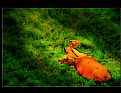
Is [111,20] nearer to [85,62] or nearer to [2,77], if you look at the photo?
[85,62]

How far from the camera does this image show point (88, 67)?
5.98 metres

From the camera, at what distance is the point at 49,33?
21.7ft

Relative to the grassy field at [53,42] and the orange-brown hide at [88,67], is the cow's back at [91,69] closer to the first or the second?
the orange-brown hide at [88,67]

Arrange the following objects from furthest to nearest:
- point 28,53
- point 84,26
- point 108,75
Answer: point 84,26 < point 28,53 < point 108,75

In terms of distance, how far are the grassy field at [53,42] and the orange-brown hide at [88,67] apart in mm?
112

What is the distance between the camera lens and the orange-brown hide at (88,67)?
19.3 feet

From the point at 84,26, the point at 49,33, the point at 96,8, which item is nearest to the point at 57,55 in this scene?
the point at 49,33

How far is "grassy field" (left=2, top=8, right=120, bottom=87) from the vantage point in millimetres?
6027

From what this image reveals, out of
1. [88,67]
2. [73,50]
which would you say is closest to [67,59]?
[73,50]

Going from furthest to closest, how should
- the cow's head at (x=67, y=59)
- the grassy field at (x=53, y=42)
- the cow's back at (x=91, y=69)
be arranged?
1. the cow's head at (x=67, y=59)
2. the grassy field at (x=53, y=42)
3. the cow's back at (x=91, y=69)

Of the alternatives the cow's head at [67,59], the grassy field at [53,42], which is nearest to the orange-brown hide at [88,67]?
the cow's head at [67,59]

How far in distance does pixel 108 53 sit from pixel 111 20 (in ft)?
2.74

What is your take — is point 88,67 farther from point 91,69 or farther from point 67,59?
point 67,59

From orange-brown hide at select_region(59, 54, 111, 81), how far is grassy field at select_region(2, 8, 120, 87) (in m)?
0.11
